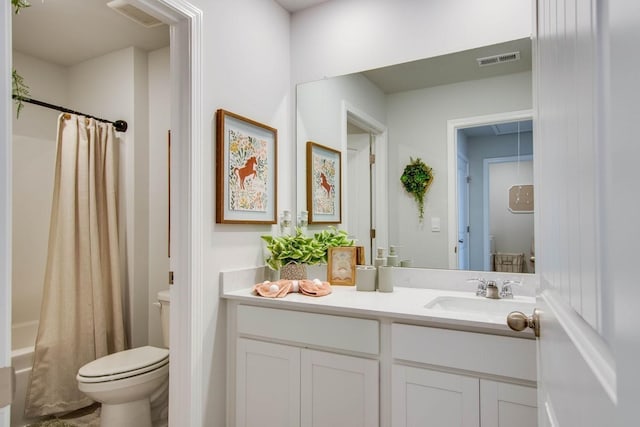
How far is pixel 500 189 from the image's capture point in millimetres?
1877

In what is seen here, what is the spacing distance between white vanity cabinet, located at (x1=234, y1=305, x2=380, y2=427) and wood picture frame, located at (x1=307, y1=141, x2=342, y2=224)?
795 millimetres

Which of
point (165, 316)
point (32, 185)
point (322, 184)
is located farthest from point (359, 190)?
point (32, 185)

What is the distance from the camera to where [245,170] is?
82.0 inches

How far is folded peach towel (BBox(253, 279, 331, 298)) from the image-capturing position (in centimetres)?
184

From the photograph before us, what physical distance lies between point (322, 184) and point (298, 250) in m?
0.49

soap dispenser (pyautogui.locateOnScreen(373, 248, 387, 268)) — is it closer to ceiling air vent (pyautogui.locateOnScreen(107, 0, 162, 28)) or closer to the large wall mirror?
the large wall mirror

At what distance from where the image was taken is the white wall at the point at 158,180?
2.87 m

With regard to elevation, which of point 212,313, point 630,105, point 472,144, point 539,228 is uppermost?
point 472,144

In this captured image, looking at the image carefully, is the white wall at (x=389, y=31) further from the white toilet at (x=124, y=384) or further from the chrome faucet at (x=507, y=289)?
the white toilet at (x=124, y=384)

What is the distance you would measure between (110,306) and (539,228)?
2835mm

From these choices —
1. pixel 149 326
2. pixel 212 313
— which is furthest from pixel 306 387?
pixel 149 326

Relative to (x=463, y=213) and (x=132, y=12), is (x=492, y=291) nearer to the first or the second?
(x=463, y=213)

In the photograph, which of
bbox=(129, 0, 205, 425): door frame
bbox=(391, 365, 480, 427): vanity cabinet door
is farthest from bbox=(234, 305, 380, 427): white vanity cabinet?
bbox=(129, 0, 205, 425): door frame

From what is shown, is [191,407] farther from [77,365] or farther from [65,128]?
[65,128]
